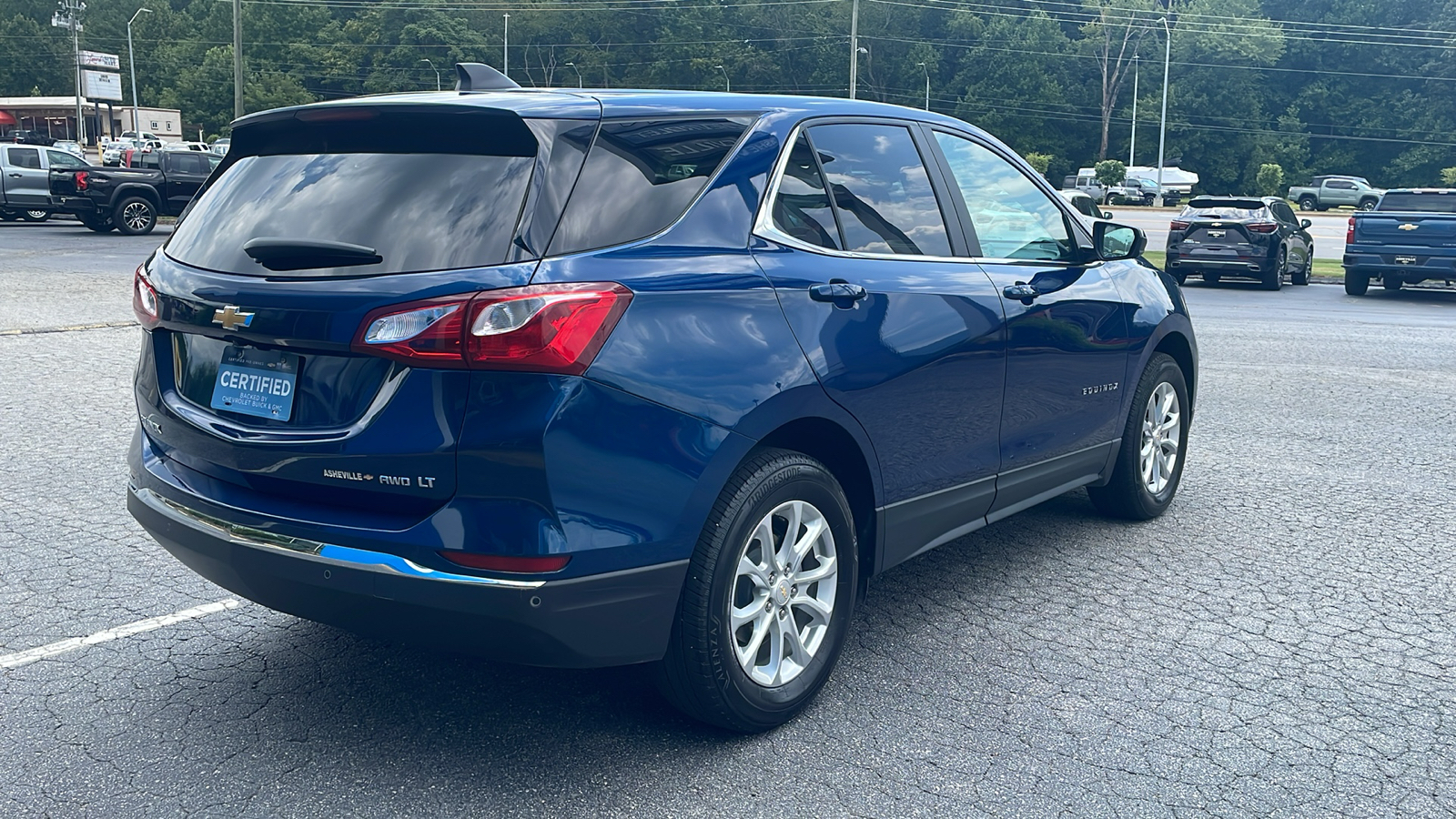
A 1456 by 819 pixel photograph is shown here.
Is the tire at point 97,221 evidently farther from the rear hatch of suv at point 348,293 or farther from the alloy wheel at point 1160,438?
the rear hatch of suv at point 348,293

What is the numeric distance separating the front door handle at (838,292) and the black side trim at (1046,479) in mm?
1124

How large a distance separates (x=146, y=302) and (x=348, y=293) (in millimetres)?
978

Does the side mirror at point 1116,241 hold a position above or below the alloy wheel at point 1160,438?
above

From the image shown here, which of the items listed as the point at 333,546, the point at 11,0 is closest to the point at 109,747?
the point at 333,546

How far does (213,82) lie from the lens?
11269 centimetres

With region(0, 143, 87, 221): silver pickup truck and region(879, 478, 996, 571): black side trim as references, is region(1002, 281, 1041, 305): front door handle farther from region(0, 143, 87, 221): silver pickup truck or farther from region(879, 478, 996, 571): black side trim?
region(0, 143, 87, 221): silver pickup truck

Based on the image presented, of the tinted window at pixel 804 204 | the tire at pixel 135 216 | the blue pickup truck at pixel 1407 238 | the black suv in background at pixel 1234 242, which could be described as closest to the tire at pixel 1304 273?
the black suv in background at pixel 1234 242

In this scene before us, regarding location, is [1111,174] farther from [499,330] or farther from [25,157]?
[499,330]

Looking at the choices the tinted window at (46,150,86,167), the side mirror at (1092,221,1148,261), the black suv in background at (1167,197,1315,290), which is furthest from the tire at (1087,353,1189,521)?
the tinted window at (46,150,86,167)

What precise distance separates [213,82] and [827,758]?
121873mm

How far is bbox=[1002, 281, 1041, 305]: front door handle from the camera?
441 centimetres

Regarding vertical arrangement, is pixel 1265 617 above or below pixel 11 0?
below

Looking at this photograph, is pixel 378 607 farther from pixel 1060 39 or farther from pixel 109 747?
pixel 1060 39

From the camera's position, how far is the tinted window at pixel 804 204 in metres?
3.58
